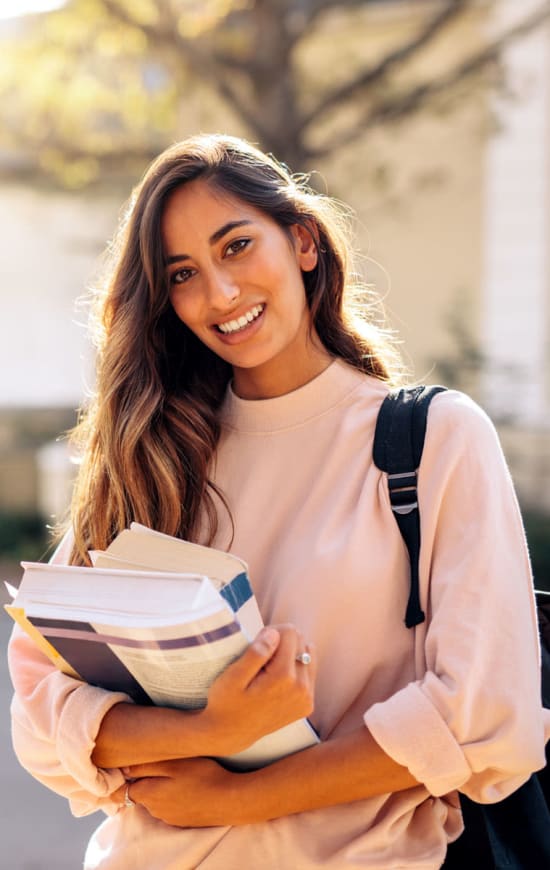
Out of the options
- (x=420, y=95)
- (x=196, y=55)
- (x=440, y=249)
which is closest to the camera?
(x=196, y=55)

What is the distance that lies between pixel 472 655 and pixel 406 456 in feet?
1.12

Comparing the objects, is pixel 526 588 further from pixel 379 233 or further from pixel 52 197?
pixel 379 233

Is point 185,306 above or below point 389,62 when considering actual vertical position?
below

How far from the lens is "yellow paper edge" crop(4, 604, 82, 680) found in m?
1.51

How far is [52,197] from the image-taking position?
27.8 feet

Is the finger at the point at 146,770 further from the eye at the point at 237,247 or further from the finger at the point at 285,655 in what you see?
the eye at the point at 237,247

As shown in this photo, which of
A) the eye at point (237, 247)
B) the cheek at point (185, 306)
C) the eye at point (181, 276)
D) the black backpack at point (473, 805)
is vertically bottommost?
the black backpack at point (473, 805)

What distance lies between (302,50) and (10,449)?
13.2 feet

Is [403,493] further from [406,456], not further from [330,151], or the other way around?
[330,151]

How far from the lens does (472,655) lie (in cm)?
154

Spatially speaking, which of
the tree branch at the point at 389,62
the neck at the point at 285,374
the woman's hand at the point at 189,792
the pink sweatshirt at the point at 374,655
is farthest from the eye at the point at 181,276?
the tree branch at the point at 389,62

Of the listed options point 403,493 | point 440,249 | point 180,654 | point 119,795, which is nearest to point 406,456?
point 403,493

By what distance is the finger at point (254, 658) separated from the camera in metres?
1.44

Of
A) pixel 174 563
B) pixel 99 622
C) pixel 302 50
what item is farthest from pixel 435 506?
pixel 302 50
